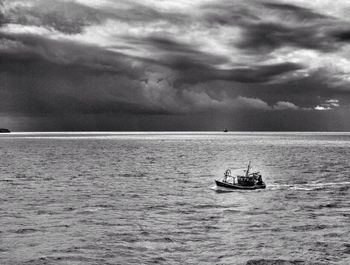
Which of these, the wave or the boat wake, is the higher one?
the boat wake

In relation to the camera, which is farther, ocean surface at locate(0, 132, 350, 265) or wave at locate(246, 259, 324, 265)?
ocean surface at locate(0, 132, 350, 265)

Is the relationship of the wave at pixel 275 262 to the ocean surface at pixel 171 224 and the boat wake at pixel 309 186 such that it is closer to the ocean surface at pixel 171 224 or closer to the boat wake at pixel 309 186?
the ocean surface at pixel 171 224

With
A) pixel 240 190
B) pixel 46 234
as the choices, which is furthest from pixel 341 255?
pixel 240 190

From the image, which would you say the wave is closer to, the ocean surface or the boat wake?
the ocean surface

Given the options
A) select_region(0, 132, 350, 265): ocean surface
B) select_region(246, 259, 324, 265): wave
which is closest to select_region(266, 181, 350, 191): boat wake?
select_region(0, 132, 350, 265): ocean surface

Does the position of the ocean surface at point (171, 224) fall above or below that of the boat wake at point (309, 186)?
below

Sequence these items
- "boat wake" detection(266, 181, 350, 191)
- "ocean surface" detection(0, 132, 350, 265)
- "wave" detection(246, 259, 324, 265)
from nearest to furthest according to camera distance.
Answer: "wave" detection(246, 259, 324, 265), "ocean surface" detection(0, 132, 350, 265), "boat wake" detection(266, 181, 350, 191)

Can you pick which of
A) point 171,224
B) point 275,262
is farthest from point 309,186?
point 275,262

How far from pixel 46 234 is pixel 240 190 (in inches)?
1349

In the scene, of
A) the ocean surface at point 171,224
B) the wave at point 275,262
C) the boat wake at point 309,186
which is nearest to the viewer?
the wave at point 275,262

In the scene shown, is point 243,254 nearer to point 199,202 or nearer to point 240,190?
point 199,202

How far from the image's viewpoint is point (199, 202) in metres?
53.9

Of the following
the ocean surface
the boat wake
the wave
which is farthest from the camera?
the boat wake

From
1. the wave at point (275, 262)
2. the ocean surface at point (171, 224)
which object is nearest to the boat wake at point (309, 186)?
the ocean surface at point (171, 224)
